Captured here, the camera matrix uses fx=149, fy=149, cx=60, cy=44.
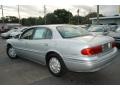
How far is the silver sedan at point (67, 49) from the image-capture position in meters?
3.62

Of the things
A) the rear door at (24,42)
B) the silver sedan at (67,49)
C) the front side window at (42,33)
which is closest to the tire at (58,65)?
the silver sedan at (67,49)

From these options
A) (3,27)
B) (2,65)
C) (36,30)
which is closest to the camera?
(36,30)

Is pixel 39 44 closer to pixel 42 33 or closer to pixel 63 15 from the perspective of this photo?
pixel 42 33

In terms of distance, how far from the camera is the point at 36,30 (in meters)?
5.05

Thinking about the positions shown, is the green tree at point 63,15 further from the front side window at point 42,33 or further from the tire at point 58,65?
the tire at point 58,65

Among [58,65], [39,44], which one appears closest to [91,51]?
[58,65]

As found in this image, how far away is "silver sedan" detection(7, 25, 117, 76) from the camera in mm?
3617

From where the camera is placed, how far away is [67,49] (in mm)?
3816

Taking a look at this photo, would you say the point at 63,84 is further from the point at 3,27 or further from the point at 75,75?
the point at 3,27

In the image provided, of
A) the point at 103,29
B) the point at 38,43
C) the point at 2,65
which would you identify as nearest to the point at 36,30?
the point at 38,43

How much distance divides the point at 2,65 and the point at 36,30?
1.93 metres

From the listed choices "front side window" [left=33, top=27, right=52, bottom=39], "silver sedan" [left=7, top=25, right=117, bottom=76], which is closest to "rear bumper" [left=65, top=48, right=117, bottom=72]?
"silver sedan" [left=7, top=25, right=117, bottom=76]

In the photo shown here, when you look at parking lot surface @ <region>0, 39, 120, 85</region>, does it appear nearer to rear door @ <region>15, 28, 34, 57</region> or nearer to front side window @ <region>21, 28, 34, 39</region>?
rear door @ <region>15, 28, 34, 57</region>

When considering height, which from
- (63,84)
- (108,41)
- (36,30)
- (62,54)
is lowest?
(63,84)
